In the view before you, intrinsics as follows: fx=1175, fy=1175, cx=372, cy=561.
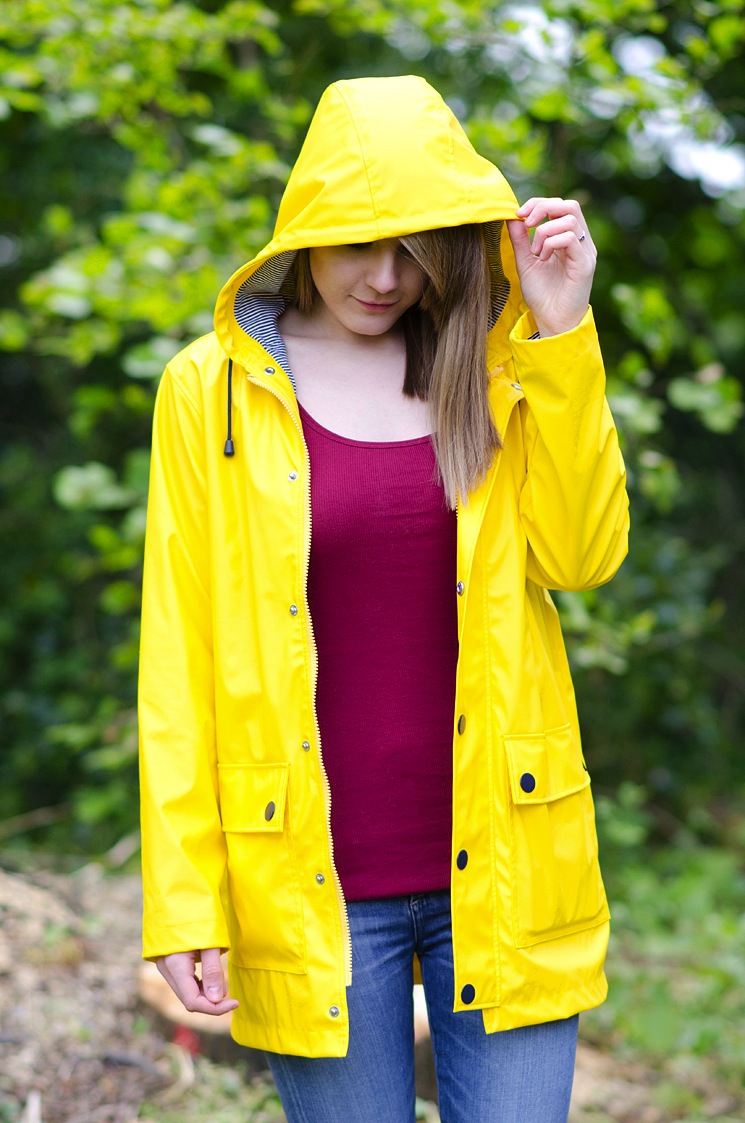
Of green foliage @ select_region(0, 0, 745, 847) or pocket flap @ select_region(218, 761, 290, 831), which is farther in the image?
green foliage @ select_region(0, 0, 745, 847)

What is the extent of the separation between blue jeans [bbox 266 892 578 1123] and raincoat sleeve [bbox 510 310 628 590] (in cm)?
57

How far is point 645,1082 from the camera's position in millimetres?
3523

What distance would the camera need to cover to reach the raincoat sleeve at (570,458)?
174cm

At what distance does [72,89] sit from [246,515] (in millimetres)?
2556

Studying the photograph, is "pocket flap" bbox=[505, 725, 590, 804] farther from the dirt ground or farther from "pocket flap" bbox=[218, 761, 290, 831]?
the dirt ground

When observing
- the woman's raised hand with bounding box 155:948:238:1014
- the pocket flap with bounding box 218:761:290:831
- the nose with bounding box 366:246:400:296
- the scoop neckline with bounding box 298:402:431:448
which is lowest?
the woman's raised hand with bounding box 155:948:238:1014

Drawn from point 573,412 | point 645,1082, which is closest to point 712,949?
point 645,1082

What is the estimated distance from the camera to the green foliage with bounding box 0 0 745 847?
3451 millimetres

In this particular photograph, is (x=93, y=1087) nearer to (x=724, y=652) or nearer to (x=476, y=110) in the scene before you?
(x=476, y=110)

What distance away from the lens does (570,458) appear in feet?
5.74

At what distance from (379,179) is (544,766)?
0.93 meters

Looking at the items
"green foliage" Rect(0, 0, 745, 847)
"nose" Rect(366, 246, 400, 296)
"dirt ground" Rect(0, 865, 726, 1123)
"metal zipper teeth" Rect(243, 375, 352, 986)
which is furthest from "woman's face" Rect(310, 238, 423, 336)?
"dirt ground" Rect(0, 865, 726, 1123)

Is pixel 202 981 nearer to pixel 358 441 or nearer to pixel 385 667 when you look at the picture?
pixel 385 667

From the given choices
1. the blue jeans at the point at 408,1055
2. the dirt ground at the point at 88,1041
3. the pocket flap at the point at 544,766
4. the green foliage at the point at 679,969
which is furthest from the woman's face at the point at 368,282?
the green foliage at the point at 679,969
